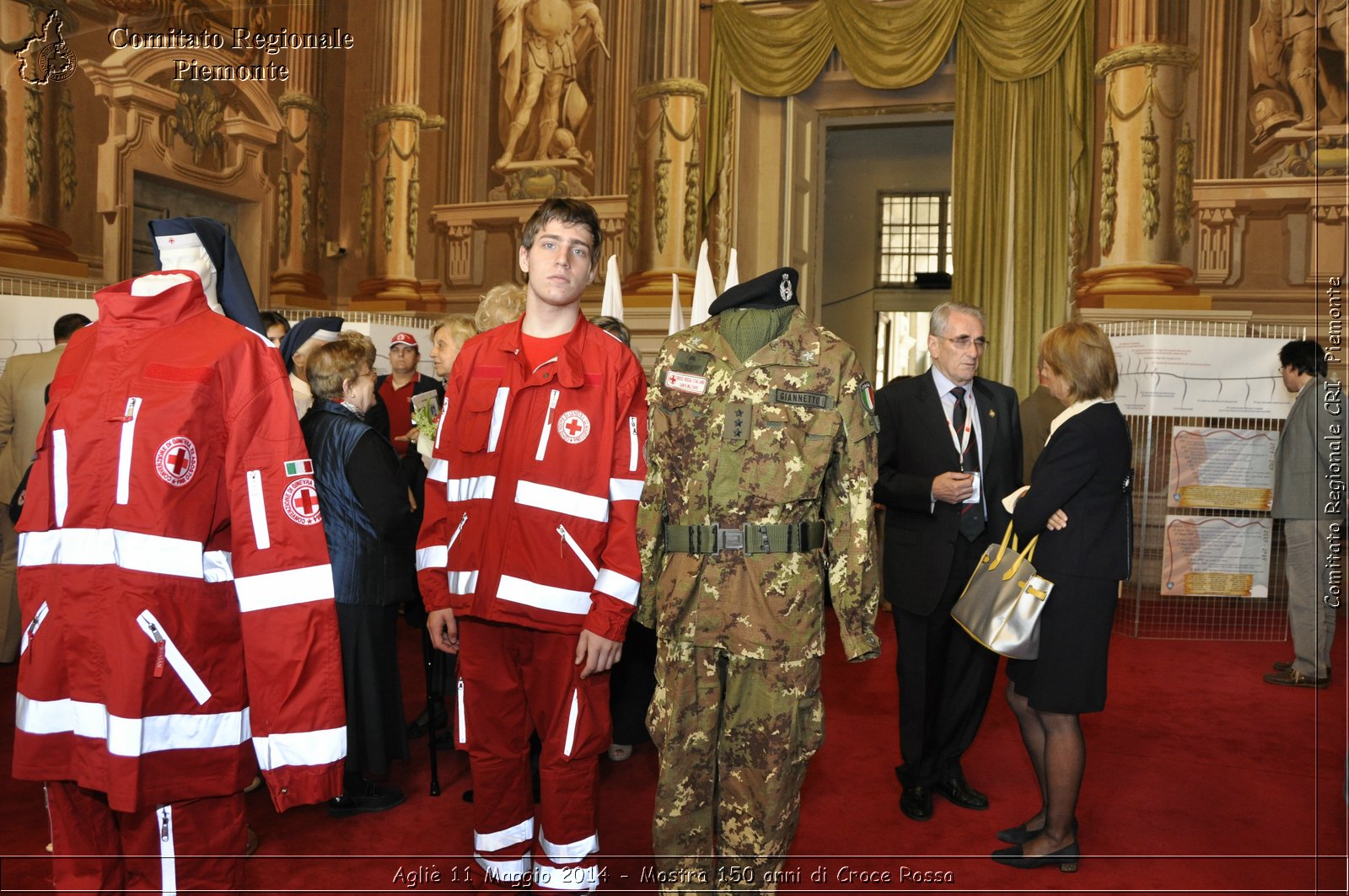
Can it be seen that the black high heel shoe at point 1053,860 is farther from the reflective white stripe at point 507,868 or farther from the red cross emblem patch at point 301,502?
the red cross emblem patch at point 301,502

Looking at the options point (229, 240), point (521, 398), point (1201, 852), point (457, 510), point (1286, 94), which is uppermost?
point (1286, 94)

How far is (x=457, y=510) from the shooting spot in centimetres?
253

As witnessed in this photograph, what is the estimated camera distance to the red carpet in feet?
9.45

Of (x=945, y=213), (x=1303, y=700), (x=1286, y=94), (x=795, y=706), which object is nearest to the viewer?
(x=795, y=706)

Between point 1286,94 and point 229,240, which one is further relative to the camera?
point 1286,94

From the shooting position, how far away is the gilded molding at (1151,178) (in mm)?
7367

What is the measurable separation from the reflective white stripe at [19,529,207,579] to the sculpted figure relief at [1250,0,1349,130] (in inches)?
320

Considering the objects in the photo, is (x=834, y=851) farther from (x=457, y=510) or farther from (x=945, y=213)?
(x=945, y=213)

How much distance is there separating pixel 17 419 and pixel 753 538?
169 inches

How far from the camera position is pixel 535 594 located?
2.37 metres

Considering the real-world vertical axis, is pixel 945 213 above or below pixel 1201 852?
above

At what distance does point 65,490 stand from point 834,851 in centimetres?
244

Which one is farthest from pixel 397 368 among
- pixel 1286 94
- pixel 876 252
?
pixel 876 252

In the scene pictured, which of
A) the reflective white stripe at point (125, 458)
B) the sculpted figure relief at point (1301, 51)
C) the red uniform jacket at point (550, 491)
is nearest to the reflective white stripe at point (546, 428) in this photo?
the red uniform jacket at point (550, 491)
